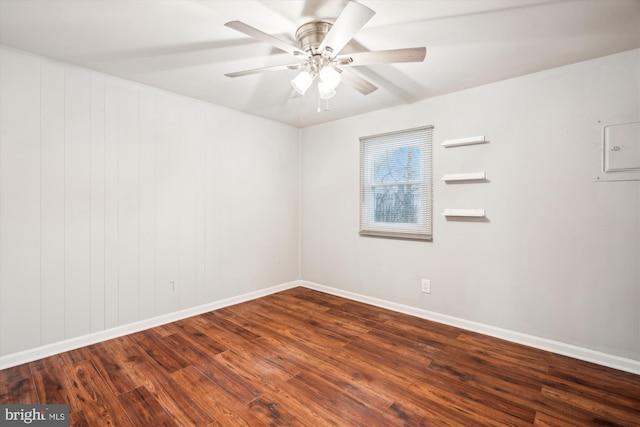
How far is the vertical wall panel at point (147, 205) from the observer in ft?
9.22

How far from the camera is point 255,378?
202 cm

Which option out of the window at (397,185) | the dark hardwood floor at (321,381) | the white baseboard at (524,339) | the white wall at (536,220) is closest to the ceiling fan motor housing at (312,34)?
the white wall at (536,220)

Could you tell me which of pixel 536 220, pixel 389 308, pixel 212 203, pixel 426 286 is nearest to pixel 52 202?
pixel 212 203

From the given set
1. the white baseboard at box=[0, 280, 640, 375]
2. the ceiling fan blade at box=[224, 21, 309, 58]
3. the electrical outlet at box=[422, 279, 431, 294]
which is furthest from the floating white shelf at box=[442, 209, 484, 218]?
the ceiling fan blade at box=[224, 21, 309, 58]

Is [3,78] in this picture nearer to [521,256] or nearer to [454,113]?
[454,113]

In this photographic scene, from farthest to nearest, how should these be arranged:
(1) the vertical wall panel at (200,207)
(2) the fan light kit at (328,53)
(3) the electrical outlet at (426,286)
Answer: (1) the vertical wall panel at (200,207)
(3) the electrical outlet at (426,286)
(2) the fan light kit at (328,53)

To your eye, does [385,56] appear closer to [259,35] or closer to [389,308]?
[259,35]

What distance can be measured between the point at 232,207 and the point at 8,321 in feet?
6.77

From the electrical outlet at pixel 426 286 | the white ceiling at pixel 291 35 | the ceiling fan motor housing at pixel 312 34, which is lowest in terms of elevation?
the electrical outlet at pixel 426 286

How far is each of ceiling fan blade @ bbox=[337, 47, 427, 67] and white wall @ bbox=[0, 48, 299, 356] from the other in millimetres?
2048

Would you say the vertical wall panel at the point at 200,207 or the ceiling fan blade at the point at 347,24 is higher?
the ceiling fan blade at the point at 347,24

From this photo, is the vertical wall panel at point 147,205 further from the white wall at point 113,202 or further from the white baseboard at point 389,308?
the white baseboard at point 389,308

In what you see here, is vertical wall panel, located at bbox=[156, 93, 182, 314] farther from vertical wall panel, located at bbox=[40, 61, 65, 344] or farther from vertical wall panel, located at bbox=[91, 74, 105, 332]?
vertical wall panel, located at bbox=[40, 61, 65, 344]

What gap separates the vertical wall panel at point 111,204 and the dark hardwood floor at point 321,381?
36cm
